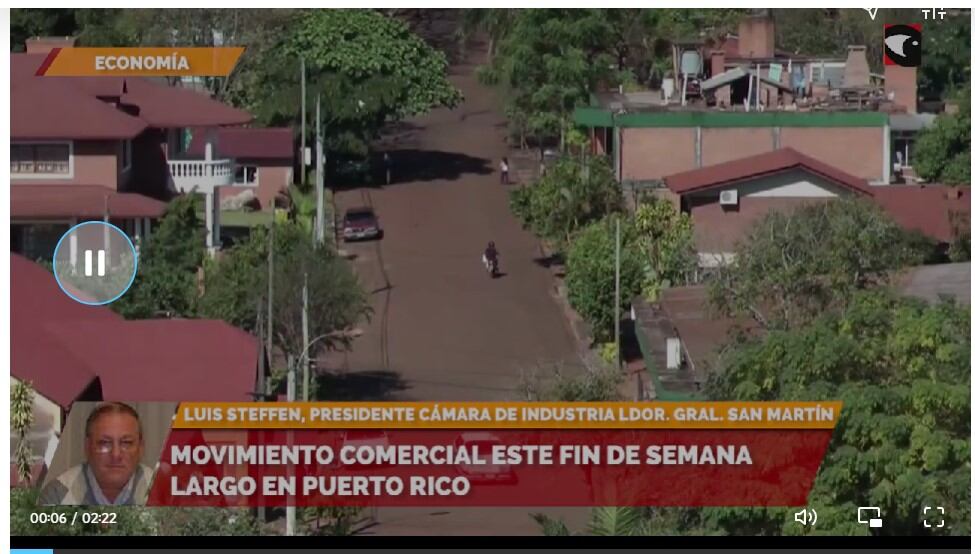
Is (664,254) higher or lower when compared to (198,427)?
higher

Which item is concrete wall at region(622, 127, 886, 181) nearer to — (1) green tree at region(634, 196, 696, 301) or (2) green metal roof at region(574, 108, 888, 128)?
(2) green metal roof at region(574, 108, 888, 128)

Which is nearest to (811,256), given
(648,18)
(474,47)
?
(648,18)

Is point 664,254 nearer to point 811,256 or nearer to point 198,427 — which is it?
point 811,256

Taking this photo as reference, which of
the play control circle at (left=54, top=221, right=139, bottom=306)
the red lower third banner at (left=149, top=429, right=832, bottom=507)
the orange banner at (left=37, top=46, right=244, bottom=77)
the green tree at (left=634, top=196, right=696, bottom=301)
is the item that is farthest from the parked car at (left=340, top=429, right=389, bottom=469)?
the green tree at (left=634, top=196, right=696, bottom=301)

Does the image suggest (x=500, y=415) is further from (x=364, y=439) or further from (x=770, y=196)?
(x=770, y=196)

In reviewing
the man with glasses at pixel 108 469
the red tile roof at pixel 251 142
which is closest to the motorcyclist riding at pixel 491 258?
the red tile roof at pixel 251 142
